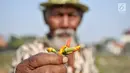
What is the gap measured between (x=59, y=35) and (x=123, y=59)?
4110 mm

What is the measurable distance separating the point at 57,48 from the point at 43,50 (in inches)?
10.8

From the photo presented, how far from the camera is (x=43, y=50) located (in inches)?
42.3

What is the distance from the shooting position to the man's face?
143 cm

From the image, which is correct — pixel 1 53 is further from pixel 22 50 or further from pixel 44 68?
pixel 44 68

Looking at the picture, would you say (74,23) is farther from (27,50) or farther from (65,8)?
(27,50)

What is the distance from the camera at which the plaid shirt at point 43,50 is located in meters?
1.08

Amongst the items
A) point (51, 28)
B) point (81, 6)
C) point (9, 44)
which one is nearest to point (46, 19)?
point (51, 28)

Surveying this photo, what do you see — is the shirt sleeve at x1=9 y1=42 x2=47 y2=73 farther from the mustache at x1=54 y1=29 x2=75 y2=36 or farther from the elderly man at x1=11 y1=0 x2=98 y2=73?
the mustache at x1=54 y1=29 x2=75 y2=36

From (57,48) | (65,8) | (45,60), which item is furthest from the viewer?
(65,8)

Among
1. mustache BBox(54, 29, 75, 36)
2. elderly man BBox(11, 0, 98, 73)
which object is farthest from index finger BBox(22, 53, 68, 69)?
mustache BBox(54, 29, 75, 36)

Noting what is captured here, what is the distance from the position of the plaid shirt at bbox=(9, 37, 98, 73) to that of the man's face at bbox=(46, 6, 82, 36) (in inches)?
8.2

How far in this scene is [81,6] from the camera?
1.44 m

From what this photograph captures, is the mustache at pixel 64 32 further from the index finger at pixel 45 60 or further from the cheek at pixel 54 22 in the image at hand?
the index finger at pixel 45 60

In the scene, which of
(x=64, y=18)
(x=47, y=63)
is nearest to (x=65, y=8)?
(x=64, y=18)
